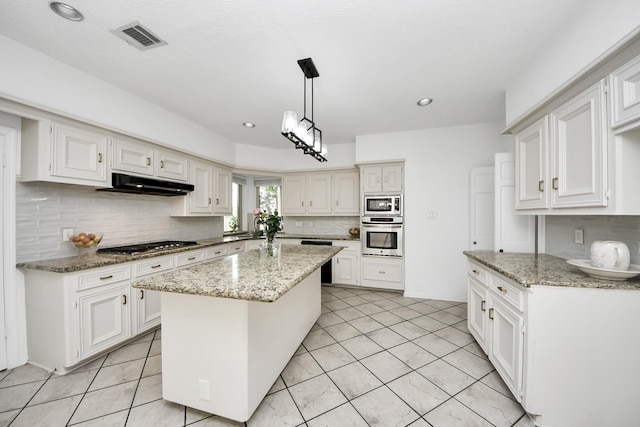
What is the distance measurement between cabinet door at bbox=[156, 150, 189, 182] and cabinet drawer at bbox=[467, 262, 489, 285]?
12.0 feet

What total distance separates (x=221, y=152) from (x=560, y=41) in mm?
4031

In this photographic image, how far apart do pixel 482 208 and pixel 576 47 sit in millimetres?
2056

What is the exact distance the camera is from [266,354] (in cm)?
163

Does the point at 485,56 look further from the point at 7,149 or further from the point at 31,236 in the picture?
the point at 31,236

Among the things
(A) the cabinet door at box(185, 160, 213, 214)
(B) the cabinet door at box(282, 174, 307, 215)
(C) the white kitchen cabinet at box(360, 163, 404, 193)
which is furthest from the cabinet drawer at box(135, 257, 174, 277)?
(C) the white kitchen cabinet at box(360, 163, 404, 193)

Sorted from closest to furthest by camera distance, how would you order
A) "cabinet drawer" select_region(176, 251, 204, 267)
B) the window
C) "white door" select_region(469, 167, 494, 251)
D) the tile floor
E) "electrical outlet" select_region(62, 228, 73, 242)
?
the tile floor
"electrical outlet" select_region(62, 228, 73, 242)
"cabinet drawer" select_region(176, 251, 204, 267)
"white door" select_region(469, 167, 494, 251)
the window

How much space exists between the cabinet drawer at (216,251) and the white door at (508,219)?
11.8ft

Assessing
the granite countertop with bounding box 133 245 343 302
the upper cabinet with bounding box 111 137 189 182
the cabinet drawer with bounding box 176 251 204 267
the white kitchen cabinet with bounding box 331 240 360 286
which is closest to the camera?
the granite countertop with bounding box 133 245 343 302

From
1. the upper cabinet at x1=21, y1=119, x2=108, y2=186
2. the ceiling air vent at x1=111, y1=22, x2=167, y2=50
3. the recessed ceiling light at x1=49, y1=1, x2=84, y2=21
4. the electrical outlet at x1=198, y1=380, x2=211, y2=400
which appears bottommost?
the electrical outlet at x1=198, y1=380, x2=211, y2=400

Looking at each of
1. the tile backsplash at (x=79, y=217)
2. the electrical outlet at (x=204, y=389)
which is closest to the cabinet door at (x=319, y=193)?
the tile backsplash at (x=79, y=217)

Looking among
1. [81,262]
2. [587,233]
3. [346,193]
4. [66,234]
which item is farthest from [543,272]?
[66,234]

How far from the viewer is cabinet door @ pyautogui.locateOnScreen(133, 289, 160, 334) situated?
240 cm

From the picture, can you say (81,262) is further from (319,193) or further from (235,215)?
(319,193)

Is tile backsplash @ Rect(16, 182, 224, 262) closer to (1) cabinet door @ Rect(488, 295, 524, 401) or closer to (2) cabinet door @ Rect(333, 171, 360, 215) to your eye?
(2) cabinet door @ Rect(333, 171, 360, 215)
